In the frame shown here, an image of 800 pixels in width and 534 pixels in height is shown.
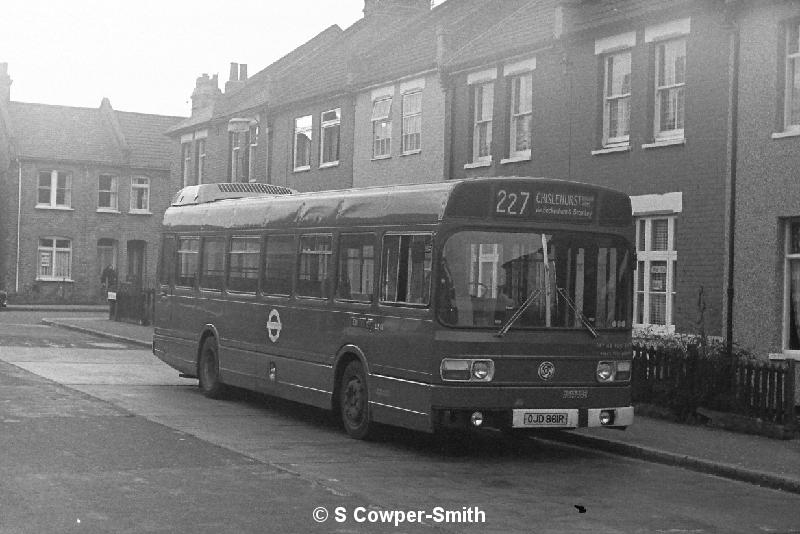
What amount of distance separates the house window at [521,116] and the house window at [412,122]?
4.34 m

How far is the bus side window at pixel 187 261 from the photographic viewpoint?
1956 centimetres

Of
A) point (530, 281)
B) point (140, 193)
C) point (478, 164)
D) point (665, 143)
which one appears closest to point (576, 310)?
point (530, 281)

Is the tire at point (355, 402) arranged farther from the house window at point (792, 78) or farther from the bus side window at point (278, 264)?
the house window at point (792, 78)

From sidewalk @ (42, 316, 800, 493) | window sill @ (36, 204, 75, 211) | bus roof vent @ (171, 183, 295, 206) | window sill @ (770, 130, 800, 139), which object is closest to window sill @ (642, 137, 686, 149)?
window sill @ (770, 130, 800, 139)

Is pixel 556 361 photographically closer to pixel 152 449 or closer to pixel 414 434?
pixel 414 434

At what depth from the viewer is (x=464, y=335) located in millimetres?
13047

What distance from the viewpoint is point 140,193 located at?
67500 millimetres

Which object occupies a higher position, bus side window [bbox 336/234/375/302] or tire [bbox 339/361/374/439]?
bus side window [bbox 336/234/375/302]

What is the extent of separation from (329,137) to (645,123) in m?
15.1

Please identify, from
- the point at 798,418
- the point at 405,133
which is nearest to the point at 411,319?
the point at 798,418

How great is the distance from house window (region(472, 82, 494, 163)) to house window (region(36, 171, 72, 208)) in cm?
4001

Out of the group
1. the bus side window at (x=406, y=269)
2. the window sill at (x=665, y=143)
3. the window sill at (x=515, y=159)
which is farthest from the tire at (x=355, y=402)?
the window sill at (x=515, y=159)

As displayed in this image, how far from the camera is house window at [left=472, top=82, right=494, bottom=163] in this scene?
2775 centimetres

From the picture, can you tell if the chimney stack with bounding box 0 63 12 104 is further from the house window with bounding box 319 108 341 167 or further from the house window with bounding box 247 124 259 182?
the house window with bounding box 319 108 341 167
